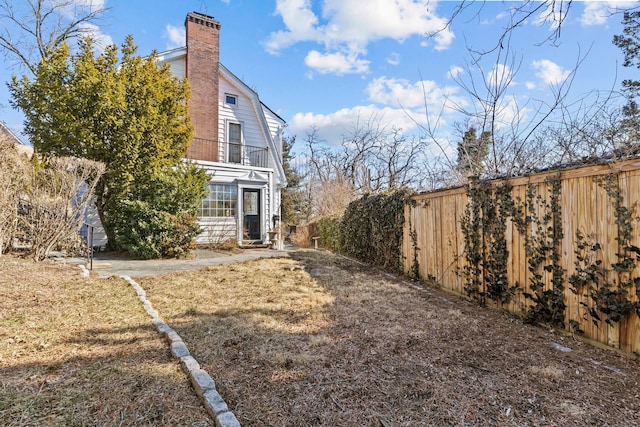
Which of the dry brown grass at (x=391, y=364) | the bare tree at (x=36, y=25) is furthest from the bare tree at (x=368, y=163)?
the dry brown grass at (x=391, y=364)

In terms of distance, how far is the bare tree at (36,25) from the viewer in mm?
13086

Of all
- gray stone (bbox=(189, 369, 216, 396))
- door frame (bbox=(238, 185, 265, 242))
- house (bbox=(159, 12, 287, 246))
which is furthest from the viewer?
door frame (bbox=(238, 185, 265, 242))

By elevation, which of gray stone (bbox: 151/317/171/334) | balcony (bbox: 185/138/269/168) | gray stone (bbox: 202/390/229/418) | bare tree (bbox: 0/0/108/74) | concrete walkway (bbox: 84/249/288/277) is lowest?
gray stone (bbox: 202/390/229/418)

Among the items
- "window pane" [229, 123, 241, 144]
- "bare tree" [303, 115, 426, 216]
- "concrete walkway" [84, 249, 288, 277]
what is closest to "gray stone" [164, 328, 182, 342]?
"concrete walkway" [84, 249, 288, 277]

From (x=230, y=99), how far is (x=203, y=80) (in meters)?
1.35

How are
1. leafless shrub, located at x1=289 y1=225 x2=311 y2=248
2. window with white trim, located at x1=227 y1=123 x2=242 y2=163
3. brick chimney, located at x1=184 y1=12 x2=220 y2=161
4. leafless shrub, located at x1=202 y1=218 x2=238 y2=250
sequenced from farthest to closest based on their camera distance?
1. leafless shrub, located at x1=289 y1=225 x2=311 y2=248
2. window with white trim, located at x1=227 y1=123 x2=242 y2=163
3. brick chimney, located at x1=184 y1=12 x2=220 y2=161
4. leafless shrub, located at x1=202 y1=218 x2=238 y2=250

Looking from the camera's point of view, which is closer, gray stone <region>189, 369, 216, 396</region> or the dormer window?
gray stone <region>189, 369, 216, 396</region>

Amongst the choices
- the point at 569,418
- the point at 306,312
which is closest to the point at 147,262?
the point at 306,312

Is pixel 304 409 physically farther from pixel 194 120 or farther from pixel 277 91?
pixel 277 91

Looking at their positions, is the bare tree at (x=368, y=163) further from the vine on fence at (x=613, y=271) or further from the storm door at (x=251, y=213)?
the vine on fence at (x=613, y=271)

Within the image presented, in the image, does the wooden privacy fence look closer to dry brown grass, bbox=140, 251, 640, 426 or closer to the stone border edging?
dry brown grass, bbox=140, 251, 640, 426

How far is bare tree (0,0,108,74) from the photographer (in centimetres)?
1309

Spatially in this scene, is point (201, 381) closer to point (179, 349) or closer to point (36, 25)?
point (179, 349)

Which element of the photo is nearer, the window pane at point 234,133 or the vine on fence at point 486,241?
the vine on fence at point 486,241
